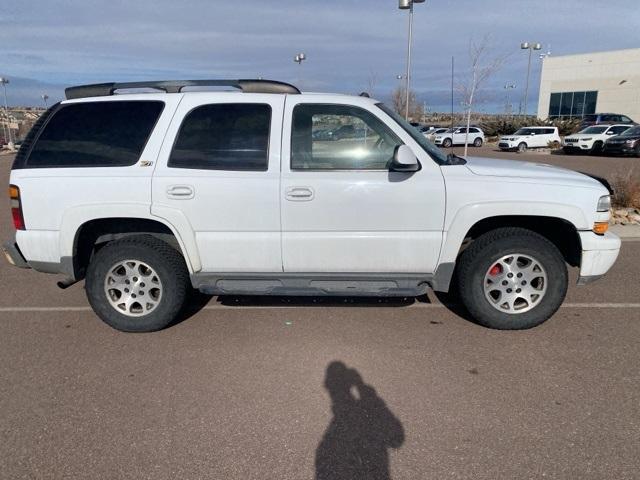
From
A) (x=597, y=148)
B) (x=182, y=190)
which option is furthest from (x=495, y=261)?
(x=597, y=148)

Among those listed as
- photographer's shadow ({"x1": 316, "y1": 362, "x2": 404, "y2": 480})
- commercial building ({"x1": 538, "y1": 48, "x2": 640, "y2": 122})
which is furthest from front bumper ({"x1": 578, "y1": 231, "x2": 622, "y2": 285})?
commercial building ({"x1": 538, "y1": 48, "x2": 640, "y2": 122})

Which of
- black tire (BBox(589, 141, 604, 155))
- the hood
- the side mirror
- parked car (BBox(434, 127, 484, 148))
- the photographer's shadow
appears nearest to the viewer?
the photographer's shadow

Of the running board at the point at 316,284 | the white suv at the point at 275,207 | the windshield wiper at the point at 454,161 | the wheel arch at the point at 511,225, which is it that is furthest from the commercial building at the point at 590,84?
the running board at the point at 316,284

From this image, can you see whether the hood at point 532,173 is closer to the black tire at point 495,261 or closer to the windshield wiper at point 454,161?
the windshield wiper at point 454,161

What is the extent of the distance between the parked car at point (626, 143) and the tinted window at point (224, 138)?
24208 mm

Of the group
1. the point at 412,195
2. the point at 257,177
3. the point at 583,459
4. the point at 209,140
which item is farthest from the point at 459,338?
the point at 209,140

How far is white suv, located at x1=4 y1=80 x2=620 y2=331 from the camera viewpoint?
3883 mm

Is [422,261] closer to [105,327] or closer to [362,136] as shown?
[362,136]

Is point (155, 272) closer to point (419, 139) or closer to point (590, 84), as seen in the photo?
point (419, 139)

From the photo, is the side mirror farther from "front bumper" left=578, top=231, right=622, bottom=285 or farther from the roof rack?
"front bumper" left=578, top=231, right=622, bottom=285

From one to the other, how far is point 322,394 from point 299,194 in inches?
61.6

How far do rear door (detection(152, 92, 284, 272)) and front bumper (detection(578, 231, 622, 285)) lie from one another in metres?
2.58

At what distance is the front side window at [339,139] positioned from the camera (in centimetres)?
393

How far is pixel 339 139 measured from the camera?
13.2 feet
